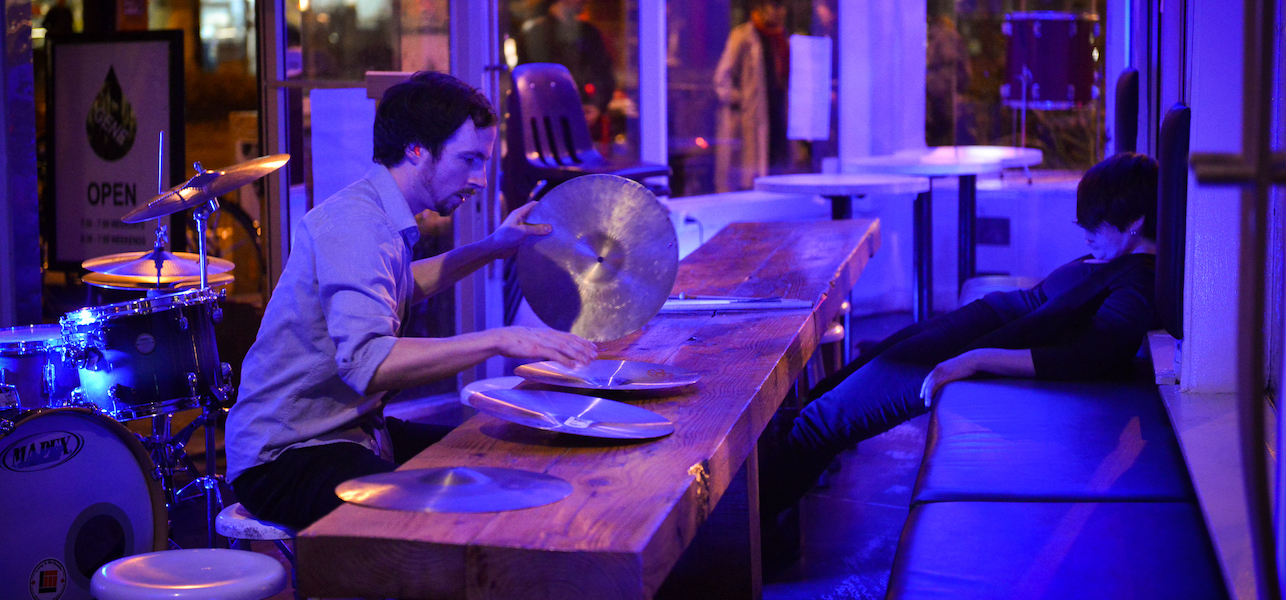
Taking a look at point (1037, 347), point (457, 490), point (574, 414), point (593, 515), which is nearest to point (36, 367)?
point (574, 414)

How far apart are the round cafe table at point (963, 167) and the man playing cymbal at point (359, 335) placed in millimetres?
3403

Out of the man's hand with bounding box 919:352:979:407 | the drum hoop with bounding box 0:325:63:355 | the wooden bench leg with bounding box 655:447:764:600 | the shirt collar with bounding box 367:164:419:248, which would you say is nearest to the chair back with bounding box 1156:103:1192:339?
the man's hand with bounding box 919:352:979:407

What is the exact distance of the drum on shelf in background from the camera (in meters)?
6.01

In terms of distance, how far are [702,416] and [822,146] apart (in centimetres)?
563

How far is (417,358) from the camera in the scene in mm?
1805

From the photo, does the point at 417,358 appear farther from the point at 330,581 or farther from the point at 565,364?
the point at 330,581

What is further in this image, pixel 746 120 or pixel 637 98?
pixel 746 120

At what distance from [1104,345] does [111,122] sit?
408 cm

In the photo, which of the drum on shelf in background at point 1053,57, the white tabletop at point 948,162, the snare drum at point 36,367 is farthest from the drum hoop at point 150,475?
the drum on shelf in background at point 1053,57

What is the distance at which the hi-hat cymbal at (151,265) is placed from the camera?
346cm

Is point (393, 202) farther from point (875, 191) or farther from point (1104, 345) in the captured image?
point (875, 191)

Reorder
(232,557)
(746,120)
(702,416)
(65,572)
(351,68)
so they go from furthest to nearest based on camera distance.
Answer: (746,120) < (351,68) < (65,572) < (232,557) < (702,416)

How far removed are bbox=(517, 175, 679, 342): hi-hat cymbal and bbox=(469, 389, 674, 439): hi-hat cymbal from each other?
15.3 inches

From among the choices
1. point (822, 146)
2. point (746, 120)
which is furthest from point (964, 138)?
point (746, 120)
